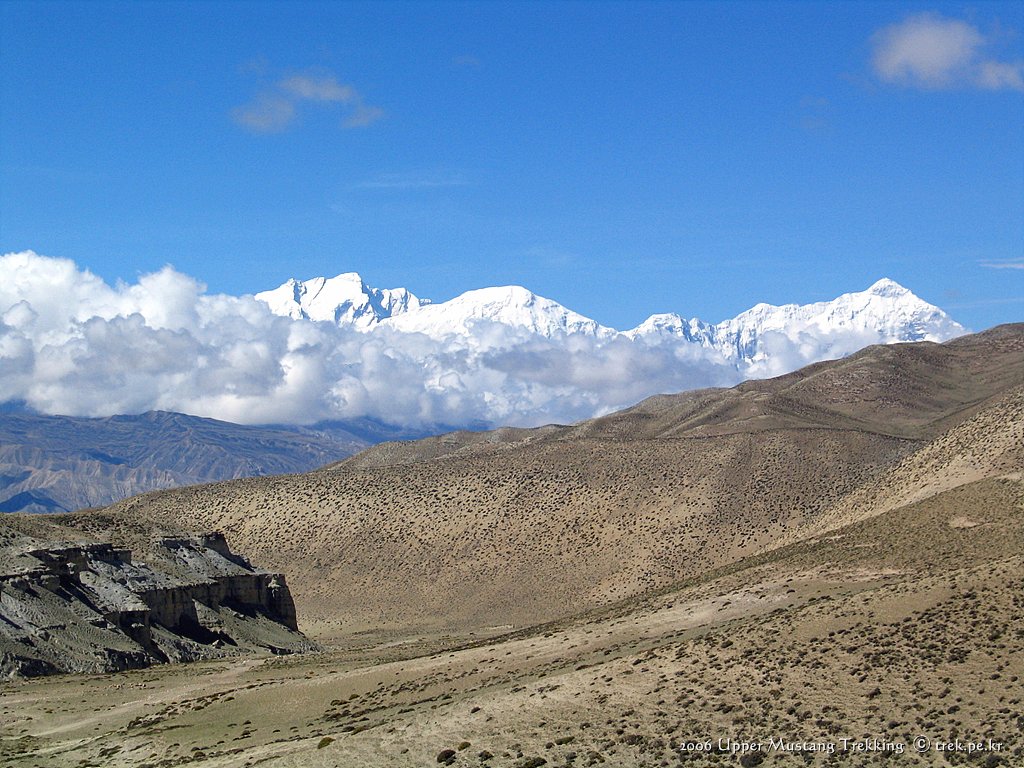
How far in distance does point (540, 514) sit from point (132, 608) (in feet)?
176

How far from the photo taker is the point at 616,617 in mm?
58125

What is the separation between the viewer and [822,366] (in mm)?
186625

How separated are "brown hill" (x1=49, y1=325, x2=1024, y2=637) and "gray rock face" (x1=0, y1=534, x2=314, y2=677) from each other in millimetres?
10852

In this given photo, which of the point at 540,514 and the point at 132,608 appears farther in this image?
the point at 540,514

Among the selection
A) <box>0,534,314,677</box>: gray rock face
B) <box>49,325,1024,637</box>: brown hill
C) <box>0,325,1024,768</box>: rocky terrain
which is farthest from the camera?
<box>49,325,1024,637</box>: brown hill

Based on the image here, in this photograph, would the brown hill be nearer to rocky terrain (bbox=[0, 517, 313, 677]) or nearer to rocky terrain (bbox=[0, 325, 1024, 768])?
rocky terrain (bbox=[0, 325, 1024, 768])

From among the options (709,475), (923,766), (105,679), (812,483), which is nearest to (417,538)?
(709,475)

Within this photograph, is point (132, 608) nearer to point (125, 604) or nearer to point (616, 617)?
point (125, 604)

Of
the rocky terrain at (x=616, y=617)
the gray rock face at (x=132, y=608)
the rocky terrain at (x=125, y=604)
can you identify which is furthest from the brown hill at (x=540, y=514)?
the gray rock face at (x=132, y=608)

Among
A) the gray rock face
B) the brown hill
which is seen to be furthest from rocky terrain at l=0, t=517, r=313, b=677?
the brown hill

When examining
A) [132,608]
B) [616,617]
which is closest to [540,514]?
[132,608]

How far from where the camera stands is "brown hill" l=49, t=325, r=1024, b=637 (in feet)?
323

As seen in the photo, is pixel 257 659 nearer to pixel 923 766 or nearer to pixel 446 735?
pixel 446 735

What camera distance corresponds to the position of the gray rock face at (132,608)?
5728cm
